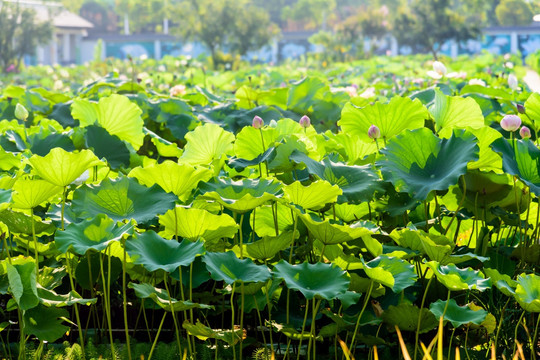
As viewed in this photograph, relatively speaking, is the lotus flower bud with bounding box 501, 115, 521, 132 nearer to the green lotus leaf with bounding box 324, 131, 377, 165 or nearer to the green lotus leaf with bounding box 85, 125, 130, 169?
the green lotus leaf with bounding box 324, 131, 377, 165

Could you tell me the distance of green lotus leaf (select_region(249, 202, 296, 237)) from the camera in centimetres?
Result: 147

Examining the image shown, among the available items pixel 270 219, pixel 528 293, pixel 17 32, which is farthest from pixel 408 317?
pixel 17 32

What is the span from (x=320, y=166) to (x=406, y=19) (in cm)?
2071

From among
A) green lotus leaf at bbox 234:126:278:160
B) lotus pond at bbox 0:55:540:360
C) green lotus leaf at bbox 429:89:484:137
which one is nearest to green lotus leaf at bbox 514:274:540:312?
lotus pond at bbox 0:55:540:360

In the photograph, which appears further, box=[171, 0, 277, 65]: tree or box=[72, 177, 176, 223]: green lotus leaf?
box=[171, 0, 277, 65]: tree

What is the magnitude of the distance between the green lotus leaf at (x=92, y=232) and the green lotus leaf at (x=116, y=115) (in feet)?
2.18

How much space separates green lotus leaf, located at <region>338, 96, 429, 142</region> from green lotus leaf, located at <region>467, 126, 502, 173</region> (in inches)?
8.6

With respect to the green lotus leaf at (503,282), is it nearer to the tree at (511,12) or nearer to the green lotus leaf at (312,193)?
the green lotus leaf at (312,193)

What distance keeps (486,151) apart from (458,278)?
40 centimetres

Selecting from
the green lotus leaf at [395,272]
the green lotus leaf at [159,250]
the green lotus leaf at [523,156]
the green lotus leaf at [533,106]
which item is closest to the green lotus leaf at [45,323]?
the green lotus leaf at [159,250]

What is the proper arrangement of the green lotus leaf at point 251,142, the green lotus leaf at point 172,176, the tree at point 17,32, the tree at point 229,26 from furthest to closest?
the tree at point 229,26 → the tree at point 17,32 → the green lotus leaf at point 251,142 → the green lotus leaf at point 172,176

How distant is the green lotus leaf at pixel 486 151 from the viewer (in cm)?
147

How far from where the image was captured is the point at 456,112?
1.72 metres

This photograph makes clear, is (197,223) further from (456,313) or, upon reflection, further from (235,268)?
(456,313)
